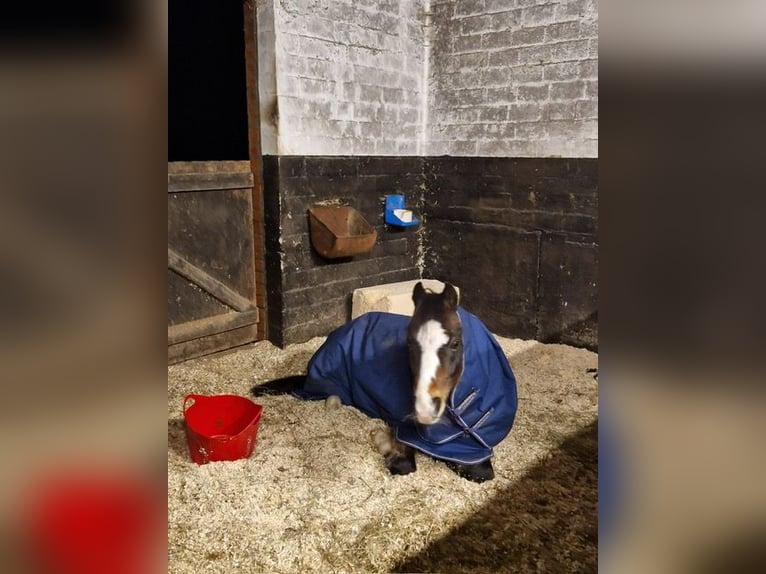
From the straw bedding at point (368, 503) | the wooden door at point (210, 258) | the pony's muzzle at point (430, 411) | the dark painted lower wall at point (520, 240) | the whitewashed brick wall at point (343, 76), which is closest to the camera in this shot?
the straw bedding at point (368, 503)

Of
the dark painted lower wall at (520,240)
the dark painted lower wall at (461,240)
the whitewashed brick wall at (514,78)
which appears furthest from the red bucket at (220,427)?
the whitewashed brick wall at (514,78)

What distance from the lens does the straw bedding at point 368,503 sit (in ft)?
7.18

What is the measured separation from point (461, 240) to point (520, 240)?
596 mm

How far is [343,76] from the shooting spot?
454 cm

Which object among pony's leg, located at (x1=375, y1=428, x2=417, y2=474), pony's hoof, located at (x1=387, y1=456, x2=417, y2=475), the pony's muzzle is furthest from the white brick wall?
the pony's muzzle

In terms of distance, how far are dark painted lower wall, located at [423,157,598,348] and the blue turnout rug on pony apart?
1.87 metres

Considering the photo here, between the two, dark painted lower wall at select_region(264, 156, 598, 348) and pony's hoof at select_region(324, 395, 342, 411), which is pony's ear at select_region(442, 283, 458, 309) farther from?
dark painted lower wall at select_region(264, 156, 598, 348)

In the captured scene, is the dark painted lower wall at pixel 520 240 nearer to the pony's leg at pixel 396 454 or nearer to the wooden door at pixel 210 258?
the wooden door at pixel 210 258

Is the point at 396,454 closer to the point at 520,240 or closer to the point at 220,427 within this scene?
the point at 220,427

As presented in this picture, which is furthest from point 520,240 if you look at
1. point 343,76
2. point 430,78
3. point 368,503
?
point 368,503

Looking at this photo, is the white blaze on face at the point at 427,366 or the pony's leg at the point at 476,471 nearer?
the white blaze on face at the point at 427,366
